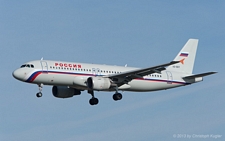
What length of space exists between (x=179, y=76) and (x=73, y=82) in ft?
53.2

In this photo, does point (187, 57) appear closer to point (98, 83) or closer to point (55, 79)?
point (98, 83)

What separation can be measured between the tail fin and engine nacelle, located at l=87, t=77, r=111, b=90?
12.8 metres

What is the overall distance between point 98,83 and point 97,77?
89cm

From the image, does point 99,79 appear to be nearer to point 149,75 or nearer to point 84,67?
point 84,67

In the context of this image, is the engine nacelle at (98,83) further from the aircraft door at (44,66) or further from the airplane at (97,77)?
the aircraft door at (44,66)

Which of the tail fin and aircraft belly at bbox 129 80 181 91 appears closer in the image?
aircraft belly at bbox 129 80 181 91

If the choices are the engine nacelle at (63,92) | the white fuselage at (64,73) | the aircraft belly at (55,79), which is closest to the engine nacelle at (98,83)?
the white fuselage at (64,73)

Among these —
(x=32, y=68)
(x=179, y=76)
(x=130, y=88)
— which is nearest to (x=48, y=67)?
(x=32, y=68)

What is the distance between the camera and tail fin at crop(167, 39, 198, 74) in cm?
8088

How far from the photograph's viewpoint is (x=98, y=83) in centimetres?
6969

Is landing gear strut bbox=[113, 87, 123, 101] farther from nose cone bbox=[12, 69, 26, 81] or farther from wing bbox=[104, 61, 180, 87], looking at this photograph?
nose cone bbox=[12, 69, 26, 81]

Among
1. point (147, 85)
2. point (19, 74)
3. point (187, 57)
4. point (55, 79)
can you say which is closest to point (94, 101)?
point (147, 85)

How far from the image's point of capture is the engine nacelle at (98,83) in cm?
6944

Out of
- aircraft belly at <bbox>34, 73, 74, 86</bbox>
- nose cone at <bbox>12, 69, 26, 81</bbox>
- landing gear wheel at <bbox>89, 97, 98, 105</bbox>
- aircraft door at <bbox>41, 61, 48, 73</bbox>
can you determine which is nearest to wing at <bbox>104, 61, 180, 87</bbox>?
A: landing gear wheel at <bbox>89, 97, 98, 105</bbox>
